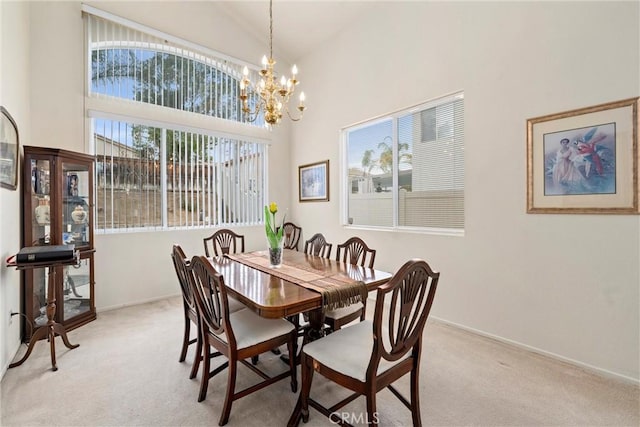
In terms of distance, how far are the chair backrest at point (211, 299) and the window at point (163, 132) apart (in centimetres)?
261

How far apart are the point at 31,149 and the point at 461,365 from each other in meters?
4.18

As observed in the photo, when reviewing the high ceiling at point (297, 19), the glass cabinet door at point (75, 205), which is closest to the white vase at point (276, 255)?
the glass cabinet door at point (75, 205)

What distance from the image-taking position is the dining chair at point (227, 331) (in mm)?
1659

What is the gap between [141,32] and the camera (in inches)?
150

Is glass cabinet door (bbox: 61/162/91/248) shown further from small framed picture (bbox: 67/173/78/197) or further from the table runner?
the table runner

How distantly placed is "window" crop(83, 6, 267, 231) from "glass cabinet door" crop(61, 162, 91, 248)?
382 millimetres

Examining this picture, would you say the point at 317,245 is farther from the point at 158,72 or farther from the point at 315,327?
the point at 158,72

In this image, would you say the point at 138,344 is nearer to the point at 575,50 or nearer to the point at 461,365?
the point at 461,365

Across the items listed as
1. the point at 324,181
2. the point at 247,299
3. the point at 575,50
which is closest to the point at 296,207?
the point at 324,181

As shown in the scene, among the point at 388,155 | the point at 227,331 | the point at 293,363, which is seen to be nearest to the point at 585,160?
the point at 388,155

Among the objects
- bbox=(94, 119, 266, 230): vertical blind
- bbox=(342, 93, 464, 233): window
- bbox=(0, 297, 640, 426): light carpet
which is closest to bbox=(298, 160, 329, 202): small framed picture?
bbox=(342, 93, 464, 233): window

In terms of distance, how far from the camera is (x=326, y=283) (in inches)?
77.4

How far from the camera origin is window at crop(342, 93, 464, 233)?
3.14m

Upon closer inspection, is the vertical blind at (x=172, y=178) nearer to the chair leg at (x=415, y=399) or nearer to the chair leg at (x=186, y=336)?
the chair leg at (x=186, y=336)
